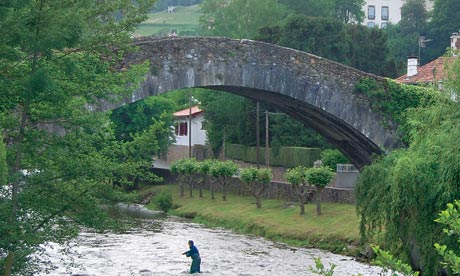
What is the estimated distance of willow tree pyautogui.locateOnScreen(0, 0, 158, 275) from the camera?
1522 cm

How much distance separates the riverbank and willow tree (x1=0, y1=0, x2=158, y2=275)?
52.6 feet

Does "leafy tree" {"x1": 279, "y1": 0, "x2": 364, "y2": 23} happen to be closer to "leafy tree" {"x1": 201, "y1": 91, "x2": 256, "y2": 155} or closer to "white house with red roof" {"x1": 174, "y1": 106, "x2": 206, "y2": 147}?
"white house with red roof" {"x1": 174, "y1": 106, "x2": 206, "y2": 147}

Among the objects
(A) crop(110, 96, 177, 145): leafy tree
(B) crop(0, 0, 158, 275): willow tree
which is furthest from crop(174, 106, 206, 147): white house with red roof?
(B) crop(0, 0, 158, 275): willow tree

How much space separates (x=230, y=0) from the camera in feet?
231

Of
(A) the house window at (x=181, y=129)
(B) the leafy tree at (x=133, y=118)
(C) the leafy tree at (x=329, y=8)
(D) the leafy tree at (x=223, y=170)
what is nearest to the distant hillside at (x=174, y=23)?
(C) the leafy tree at (x=329, y=8)

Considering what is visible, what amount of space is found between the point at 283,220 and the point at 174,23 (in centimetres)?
13848

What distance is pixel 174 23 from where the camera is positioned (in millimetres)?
176500

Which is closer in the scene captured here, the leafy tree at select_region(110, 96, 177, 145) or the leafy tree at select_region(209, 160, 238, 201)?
the leafy tree at select_region(209, 160, 238, 201)

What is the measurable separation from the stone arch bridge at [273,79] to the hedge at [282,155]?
22687 mm

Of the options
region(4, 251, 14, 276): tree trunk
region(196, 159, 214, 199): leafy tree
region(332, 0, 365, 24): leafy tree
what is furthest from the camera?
region(332, 0, 365, 24): leafy tree

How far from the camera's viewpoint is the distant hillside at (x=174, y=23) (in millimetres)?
159250

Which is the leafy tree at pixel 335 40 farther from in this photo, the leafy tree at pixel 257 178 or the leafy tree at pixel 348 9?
the leafy tree at pixel 348 9

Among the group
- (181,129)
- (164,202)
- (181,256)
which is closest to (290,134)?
(164,202)

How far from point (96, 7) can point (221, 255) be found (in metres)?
16.2
